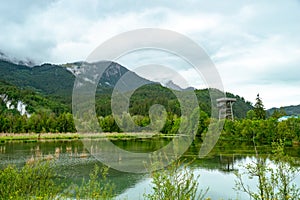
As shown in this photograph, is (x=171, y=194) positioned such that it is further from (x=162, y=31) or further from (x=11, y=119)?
(x=11, y=119)

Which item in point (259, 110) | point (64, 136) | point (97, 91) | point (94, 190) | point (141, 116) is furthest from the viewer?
point (259, 110)

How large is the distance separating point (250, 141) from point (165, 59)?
931 inches

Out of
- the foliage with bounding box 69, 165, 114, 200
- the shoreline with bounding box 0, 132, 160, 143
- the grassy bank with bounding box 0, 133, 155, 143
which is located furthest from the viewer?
the shoreline with bounding box 0, 132, 160, 143

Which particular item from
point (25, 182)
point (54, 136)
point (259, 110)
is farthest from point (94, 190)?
point (259, 110)

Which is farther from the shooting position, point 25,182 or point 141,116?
point 141,116

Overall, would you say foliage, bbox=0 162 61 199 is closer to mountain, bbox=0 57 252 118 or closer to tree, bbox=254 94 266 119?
mountain, bbox=0 57 252 118

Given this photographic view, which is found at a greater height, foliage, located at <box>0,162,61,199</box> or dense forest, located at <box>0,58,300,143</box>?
dense forest, located at <box>0,58,300,143</box>

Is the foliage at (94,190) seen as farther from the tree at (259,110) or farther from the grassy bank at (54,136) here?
the tree at (259,110)

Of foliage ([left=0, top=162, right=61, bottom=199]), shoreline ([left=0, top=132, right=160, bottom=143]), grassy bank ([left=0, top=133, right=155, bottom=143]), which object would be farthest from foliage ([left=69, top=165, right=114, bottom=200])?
grassy bank ([left=0, top=133, right=155, bottom=143])

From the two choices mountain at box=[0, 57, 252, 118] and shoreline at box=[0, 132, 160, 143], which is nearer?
mountain at box=[0, 57, 252, 118]

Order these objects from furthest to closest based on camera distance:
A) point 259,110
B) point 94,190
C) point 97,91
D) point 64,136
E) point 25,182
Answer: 1. point 259,110
2. point 64,136
3. point 97,91
4. point 25,182
5. point 94,190

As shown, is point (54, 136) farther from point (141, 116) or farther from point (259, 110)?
point (259, 110)

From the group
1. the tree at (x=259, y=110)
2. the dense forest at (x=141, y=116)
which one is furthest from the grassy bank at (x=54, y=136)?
the tree at (x=259, y=110)

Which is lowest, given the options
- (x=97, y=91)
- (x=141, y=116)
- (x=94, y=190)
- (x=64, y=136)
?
(x=64, y=136)
